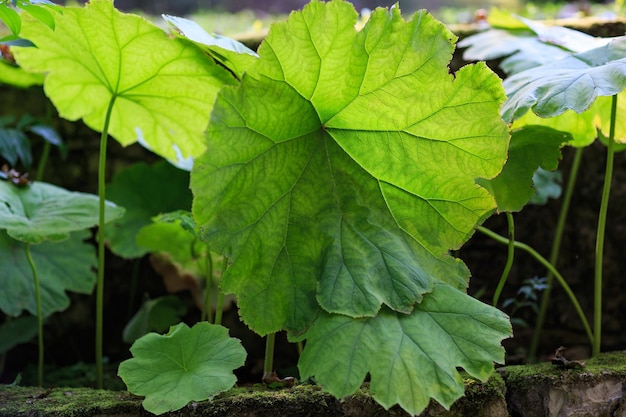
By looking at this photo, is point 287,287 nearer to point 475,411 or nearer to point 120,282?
point 475,411

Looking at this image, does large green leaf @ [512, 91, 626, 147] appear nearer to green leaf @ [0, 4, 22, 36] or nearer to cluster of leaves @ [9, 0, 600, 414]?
cluster of leaves @ [9, 0, 600, 414]

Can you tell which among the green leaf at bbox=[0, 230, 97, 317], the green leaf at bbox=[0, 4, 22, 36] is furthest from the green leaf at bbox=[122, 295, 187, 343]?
the green leaf at bbox=[0, 4, 22, 36]

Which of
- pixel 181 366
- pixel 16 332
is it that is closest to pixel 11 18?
pixel 181 366

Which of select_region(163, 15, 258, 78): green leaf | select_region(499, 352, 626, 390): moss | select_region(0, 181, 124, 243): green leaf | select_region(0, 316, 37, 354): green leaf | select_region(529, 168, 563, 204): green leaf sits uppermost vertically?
select_region(163, 15, 258, 78): green leaf

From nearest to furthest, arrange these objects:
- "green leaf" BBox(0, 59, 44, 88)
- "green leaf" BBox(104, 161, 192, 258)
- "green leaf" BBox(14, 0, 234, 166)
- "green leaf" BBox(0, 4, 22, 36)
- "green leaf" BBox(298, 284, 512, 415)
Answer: "green leaf" BBox(298, 284, 512, 415), "green leaf" BBox(0, 4, 22, 36), "green leaf" BBox(14, 0, 234, 166), "green leaf" BBox(0, 59, 44, 88), "green leaf" BBox(104, 161, 192, 258)

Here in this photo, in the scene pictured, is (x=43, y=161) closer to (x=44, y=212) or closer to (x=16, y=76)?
(x=16, y=76)

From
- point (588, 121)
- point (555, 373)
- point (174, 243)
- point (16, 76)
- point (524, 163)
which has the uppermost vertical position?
point (16, 76)

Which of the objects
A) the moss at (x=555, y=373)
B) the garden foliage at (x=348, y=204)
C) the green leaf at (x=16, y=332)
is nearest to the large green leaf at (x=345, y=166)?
the garden foliage at (x=348, y=204)
